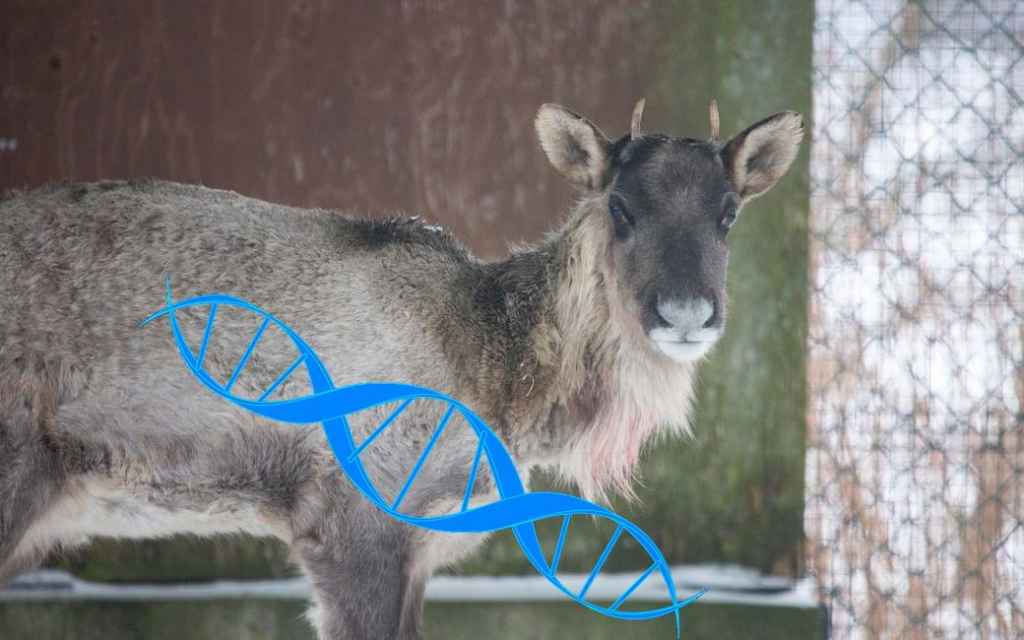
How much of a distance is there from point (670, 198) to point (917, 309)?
1.39 meters

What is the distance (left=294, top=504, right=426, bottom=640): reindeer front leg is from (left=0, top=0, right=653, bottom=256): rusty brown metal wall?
1.29 metres

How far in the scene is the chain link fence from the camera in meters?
3.76

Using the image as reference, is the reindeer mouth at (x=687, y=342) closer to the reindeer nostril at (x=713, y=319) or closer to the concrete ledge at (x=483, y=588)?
the reindeer nostril at (x=713, y=319)

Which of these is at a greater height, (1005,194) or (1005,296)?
(1005,194)

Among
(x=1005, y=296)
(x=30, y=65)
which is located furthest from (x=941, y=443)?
(x=30, y=65)

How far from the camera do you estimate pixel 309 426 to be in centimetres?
281

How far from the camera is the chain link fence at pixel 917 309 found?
12.3ft

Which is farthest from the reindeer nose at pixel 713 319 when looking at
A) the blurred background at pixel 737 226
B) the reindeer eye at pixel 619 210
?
the blurred background at pixel 737 226

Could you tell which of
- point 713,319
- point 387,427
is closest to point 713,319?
point 713,319

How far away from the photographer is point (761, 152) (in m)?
2.96

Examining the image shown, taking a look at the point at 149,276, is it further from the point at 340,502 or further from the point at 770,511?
the point at 770,511

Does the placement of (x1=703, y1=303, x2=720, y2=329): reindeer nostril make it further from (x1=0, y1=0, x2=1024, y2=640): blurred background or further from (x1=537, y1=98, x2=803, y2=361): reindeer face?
(x1=0, y1=0, x2=1024, y2=640): blurred background

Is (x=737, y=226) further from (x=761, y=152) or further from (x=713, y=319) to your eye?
(x=713, y=319)

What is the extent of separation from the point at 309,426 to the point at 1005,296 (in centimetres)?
251
